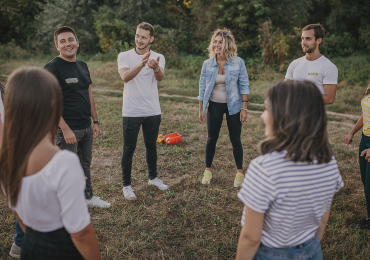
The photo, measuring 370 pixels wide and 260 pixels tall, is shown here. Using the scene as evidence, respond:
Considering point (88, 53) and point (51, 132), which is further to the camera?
point (88, 53)

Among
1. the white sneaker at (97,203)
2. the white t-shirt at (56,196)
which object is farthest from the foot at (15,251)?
the white t-shirt at (56,196)

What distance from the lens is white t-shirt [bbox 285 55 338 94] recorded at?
3199mm

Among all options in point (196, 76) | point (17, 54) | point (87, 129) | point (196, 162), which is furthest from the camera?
point (17, 54)

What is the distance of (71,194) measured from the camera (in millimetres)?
1149

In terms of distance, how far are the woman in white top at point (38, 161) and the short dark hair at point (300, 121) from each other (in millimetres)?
895

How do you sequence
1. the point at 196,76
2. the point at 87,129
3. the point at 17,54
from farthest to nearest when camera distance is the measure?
the point at 17,54 < the point at 196,76 < the point at 87,129

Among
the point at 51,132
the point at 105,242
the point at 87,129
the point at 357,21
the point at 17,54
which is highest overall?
the point at 357,21

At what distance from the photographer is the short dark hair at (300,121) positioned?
3.87 feet

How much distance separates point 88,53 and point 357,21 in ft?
61.3

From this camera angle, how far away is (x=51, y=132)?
1264 mm

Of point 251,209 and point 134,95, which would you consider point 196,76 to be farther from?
point 251,209

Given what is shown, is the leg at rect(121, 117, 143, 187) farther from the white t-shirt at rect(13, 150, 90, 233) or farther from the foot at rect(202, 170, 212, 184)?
the white t-shirt at rect(13, 150, 90, 233)

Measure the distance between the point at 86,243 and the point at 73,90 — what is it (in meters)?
1.99

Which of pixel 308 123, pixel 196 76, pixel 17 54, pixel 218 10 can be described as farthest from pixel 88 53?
pixel 308 123
